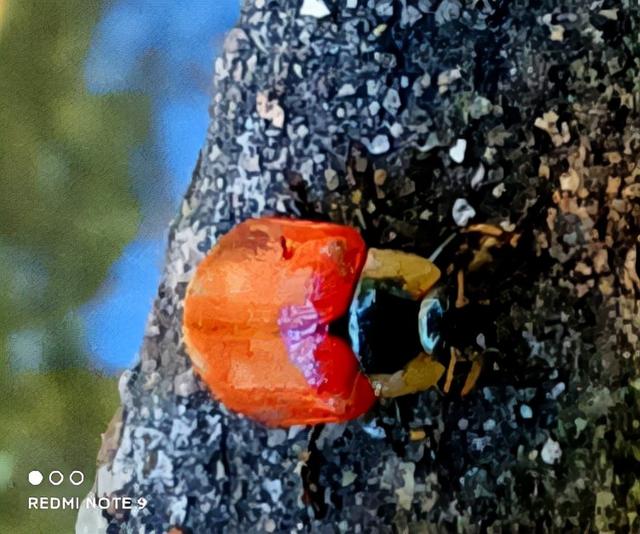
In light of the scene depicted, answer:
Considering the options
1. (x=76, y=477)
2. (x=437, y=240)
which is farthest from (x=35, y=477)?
(x=437, y=240)

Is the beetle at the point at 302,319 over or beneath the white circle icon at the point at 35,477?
over

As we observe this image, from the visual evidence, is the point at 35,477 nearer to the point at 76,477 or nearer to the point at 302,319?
the point at 76,477

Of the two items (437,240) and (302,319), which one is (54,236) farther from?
A: (437,240)

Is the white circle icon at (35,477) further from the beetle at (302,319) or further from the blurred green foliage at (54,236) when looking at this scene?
the beetle at (302,319)

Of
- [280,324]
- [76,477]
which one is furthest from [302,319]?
[76,477]

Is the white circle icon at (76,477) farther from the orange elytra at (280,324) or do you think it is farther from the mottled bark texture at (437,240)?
the orange elytra at (280,324)

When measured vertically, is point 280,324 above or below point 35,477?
above

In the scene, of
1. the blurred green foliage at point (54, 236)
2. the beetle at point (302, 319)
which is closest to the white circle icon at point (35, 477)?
the blurred green foliage at point (54, 236)
